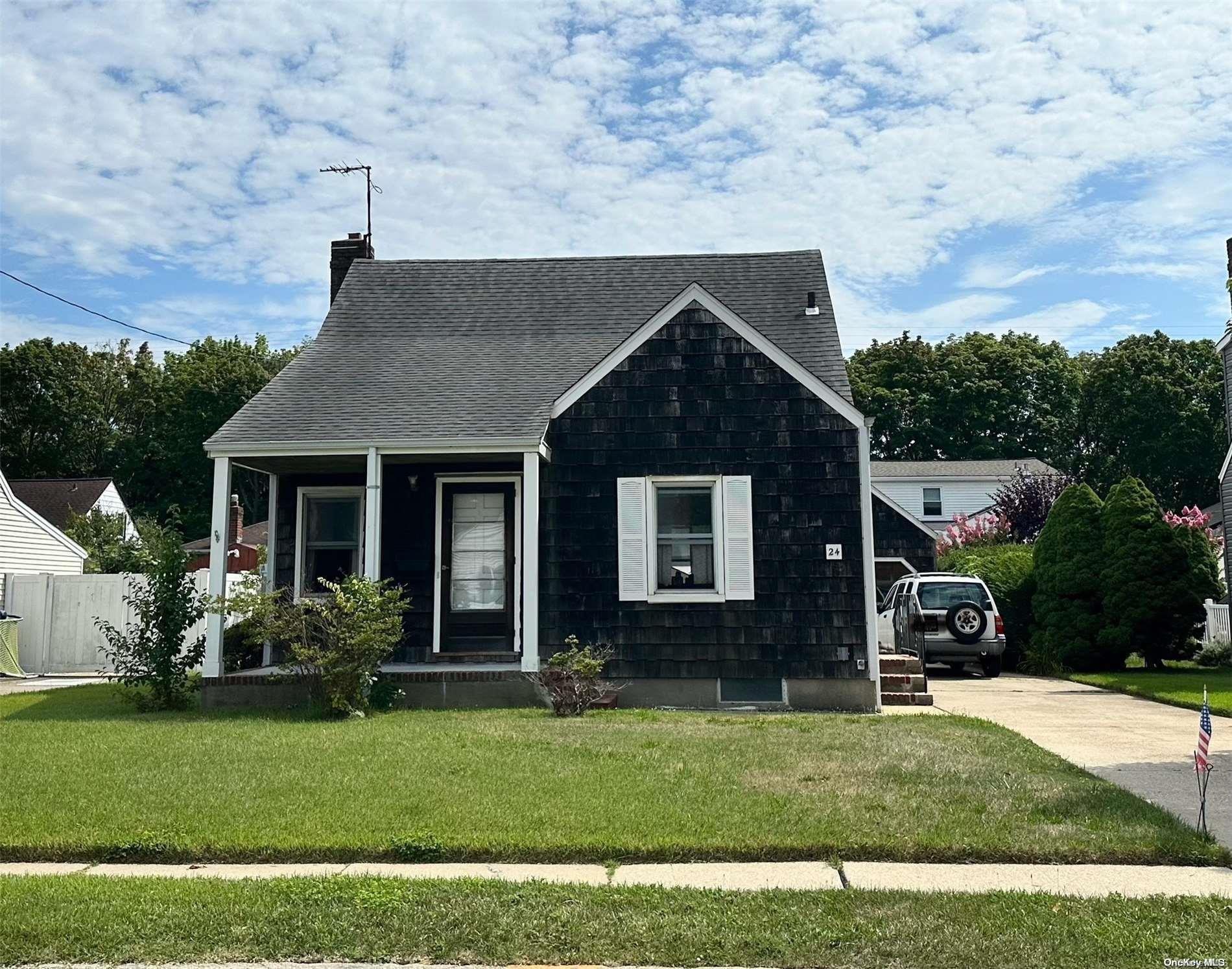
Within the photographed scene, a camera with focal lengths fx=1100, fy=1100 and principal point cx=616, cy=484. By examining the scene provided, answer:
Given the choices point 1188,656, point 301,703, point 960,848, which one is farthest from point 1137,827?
point 1188,656

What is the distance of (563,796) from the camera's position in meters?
7.39

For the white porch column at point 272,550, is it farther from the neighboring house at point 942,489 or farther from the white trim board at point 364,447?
the neighboring house at point 942,489

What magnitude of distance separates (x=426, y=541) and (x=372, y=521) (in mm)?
1573

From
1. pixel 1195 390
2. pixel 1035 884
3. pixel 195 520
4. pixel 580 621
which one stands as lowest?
pixel 1035 884

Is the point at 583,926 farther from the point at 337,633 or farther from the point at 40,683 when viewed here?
the point at 40,683

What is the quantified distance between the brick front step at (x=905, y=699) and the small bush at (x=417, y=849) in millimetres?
8789

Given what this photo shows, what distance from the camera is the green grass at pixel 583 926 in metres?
4.71

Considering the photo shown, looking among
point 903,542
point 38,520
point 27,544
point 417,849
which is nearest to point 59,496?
point 38,520

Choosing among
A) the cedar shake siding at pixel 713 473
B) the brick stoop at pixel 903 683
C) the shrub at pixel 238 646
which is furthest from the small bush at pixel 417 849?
the brick stoop at pixel 903 683

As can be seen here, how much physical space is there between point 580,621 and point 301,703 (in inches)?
132

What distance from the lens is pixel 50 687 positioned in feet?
57.6

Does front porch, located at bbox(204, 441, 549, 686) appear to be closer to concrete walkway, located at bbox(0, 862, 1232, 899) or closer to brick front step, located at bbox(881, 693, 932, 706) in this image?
brick front step, located at bbox(881, 693, 932, 706)

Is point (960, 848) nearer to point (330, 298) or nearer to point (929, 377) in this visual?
point (330, 298)

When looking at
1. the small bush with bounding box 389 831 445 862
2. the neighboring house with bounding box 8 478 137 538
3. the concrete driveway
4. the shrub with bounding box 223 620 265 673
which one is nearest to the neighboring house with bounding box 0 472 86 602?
the neighboring house with bounding box 8 478 137 538
